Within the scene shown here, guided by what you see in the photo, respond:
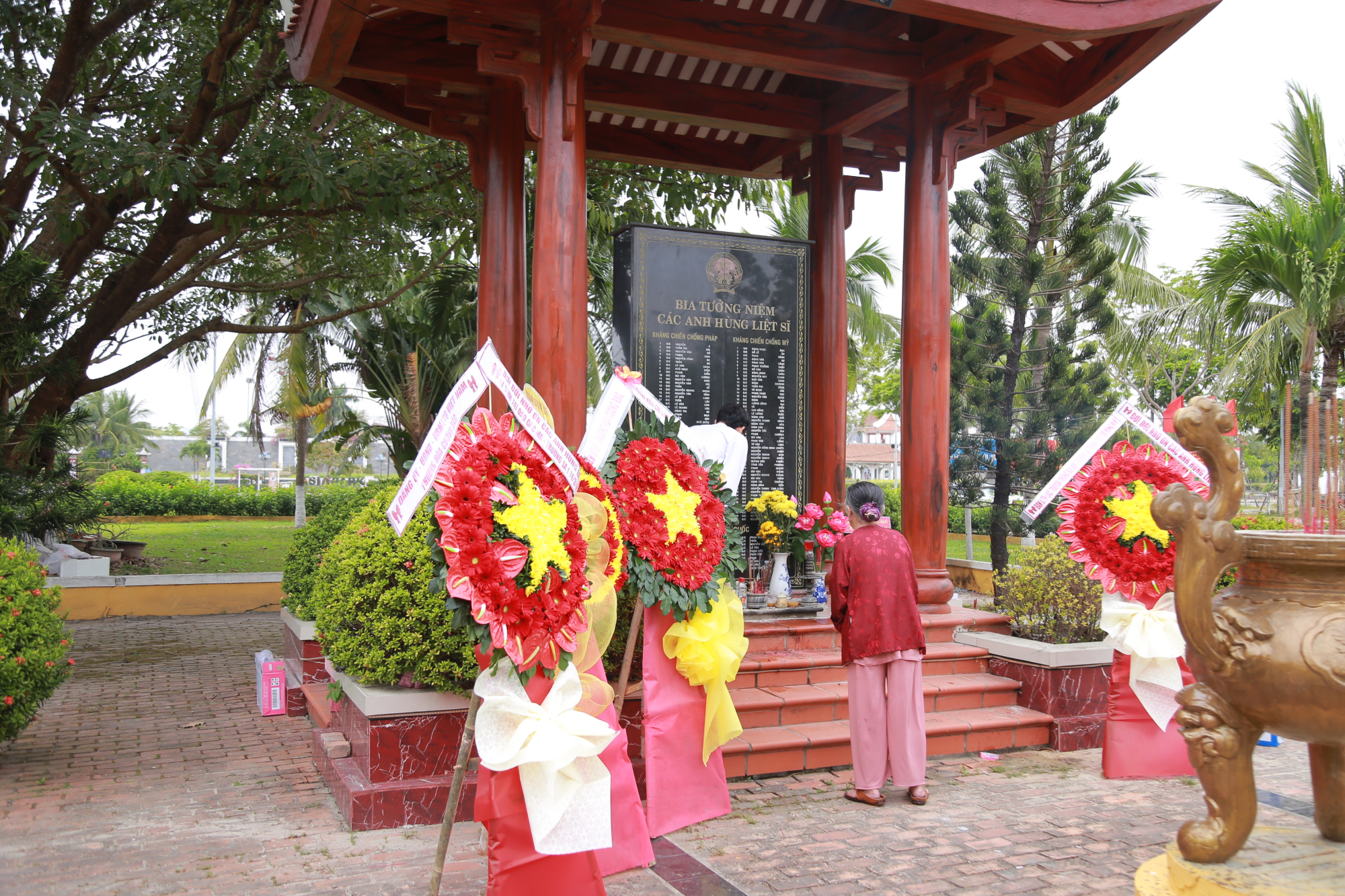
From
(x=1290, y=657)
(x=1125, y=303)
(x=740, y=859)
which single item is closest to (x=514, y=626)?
(x=740, y=859)

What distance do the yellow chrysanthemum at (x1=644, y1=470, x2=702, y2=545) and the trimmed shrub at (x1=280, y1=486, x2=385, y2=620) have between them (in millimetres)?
3089

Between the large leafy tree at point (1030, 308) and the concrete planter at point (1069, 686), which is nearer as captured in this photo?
the concrete planter at point (1069, 686)

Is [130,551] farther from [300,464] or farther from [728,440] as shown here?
[728,440]

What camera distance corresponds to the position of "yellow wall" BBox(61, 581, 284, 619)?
12.4 meters

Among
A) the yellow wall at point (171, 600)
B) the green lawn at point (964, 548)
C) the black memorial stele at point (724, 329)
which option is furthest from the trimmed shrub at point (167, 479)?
the black memorial stele at point (724, 329)

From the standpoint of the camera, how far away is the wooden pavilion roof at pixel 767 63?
6.06 m

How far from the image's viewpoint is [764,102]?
326 inches

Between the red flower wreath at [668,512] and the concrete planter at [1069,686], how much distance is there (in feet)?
8.78

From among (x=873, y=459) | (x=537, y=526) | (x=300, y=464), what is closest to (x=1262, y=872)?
(x=537, y=526)

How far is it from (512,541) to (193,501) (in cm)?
3080

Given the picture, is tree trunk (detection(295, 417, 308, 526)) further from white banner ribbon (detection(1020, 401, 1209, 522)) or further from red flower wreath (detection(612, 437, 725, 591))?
white banner ribbon (detection(1020, 401, 1209, 522))

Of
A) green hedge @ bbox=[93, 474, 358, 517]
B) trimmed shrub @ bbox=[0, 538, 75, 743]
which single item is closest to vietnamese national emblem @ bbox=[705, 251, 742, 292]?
trimmed shrub @ bbox=[0, 538, 75, 743]

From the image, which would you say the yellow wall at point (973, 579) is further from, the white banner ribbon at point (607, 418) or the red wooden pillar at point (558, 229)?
the white banner ribbon at point (607, 418)

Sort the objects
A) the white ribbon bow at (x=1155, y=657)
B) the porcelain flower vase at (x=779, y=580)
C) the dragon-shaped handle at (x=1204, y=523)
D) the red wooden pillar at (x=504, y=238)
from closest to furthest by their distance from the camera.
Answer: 1. the dragon-shaped handle at (x=1204, y=523)
2. the white ribbon bow at (x=1155, y=657)
3. the porcelain flower vase at (x=779, y=580)
4. the red wooden pillar at (x=504, y=238)
